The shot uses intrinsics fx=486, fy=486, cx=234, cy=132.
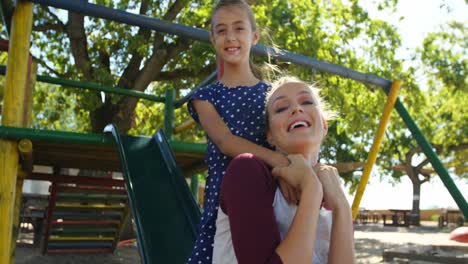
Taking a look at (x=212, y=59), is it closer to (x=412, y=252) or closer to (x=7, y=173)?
(x=412, y=252)

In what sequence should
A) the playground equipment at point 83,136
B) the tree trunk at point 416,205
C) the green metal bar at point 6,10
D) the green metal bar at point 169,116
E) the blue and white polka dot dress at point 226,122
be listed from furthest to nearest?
the tree trunk at point 416,205
the green metal bar at point 169,116
the green metal bar at point 6,10
the playground equipment at point 83,136
the blue and white polka dot dress at point 226,122

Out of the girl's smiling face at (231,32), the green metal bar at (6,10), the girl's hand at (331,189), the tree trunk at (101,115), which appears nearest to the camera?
the girl's hand at (331,189)

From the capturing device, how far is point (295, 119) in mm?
1107

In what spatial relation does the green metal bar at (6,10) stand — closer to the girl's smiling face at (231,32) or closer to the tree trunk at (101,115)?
the girl's smiling face at (231,32)

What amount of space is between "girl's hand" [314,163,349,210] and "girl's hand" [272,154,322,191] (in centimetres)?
6

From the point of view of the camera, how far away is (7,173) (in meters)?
2.95

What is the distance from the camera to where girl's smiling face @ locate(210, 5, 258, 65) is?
66.2 inches

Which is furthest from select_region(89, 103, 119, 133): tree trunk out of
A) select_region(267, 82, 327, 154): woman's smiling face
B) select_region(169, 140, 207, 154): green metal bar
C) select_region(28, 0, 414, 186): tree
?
select_region(267, 82, 327, 154): woman's smiling face

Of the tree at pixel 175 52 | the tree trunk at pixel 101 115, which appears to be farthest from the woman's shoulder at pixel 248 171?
the tree trunk at pixel 101 115

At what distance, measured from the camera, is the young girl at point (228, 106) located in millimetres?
1413

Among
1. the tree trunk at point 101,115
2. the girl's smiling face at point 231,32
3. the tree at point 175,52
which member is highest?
the tree at point 175,52

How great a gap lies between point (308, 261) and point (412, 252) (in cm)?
589

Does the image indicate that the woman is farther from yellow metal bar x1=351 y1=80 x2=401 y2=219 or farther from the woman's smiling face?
yellow metal bar x1=351 y1=80 x2=401 y2=219

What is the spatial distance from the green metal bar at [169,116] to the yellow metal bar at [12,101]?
1.84 metres
